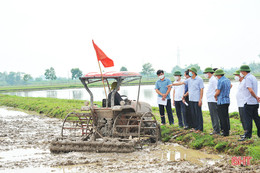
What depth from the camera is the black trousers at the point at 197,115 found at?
9.14 metres

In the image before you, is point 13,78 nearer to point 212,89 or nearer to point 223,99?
point 212,89

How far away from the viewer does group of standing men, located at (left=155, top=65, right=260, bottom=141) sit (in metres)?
7.56

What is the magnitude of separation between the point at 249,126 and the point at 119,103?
338 centimetres

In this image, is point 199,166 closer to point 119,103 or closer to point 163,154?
point 163,154

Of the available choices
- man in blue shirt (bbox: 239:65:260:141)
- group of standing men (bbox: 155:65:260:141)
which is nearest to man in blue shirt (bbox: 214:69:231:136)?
group of standing men (bbox: 155:65:260:141)

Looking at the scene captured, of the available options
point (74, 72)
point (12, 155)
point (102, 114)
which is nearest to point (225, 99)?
point (102, 114)

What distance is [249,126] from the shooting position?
7.59m

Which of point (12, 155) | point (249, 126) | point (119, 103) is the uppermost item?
point (119, 103)

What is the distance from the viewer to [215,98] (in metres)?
8.38

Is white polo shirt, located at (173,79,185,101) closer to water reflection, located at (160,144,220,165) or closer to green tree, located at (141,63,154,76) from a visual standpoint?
water reflection, located at (160,144,220,165)

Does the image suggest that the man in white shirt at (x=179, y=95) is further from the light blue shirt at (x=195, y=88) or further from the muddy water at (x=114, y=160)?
the muddy water at (x=114, y=160)

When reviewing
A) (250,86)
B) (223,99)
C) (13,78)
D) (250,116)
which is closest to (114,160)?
(223,99)

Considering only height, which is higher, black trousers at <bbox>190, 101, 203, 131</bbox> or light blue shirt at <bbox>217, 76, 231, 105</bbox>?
light blue shirt at <bbox>217, 76, 231, 105</bbox>

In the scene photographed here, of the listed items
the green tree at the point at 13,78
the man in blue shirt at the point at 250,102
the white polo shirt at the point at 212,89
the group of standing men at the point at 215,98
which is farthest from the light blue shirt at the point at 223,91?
the green tree at the point at 13,78
